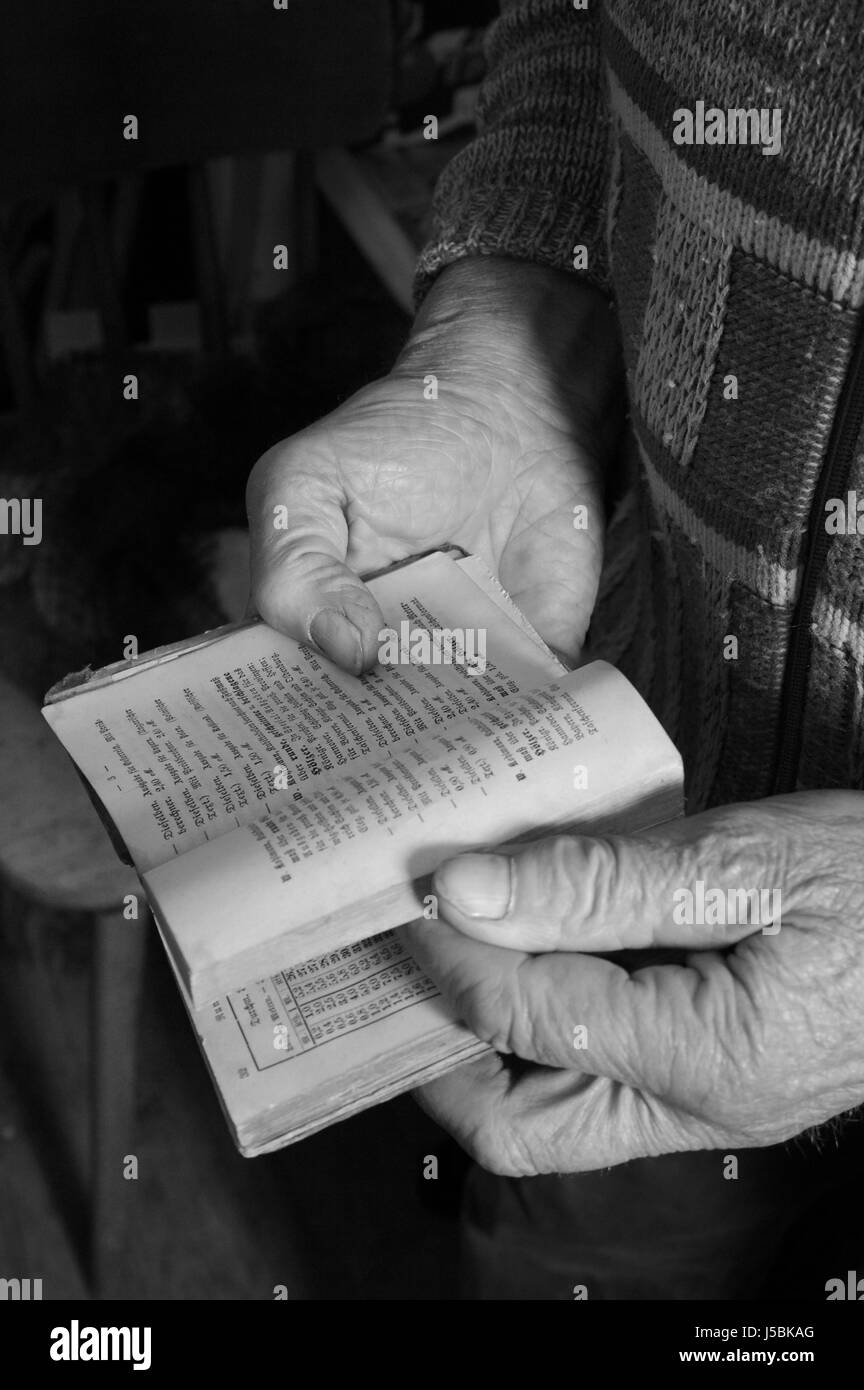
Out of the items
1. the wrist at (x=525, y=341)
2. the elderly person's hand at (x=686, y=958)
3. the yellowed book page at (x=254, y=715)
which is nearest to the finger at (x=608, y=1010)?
the elderly person's hand at (x=686, y=958)

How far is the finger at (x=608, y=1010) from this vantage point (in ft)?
1.88

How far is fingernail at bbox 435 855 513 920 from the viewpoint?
55cm

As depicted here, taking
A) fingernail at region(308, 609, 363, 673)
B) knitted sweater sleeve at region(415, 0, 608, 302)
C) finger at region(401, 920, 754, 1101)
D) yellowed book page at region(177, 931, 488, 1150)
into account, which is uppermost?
knitted sweater sleeve at region(415, 0, 608, 302)

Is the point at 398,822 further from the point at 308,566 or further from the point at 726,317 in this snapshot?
the point at 726,317

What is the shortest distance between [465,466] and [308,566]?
18 centimetres

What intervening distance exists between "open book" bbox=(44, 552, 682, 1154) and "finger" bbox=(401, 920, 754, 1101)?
4 centimetres

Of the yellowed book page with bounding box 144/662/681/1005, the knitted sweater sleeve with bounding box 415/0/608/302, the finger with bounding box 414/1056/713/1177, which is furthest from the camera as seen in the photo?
the knitted sweater sleeve with bounding box 415/0/608/302

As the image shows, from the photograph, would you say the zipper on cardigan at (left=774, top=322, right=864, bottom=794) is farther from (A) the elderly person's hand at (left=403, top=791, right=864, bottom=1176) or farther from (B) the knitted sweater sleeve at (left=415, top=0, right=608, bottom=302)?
(B) the knitted sweater sleeve at (left=415, top=0, right=608, bottom=302)

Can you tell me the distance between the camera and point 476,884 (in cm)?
55

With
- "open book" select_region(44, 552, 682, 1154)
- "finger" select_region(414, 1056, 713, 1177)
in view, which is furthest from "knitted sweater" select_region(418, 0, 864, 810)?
"finger" select_region(414, 1056, 713, 1177)

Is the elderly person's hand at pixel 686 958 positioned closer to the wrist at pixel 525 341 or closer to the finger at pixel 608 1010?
the finger at pixel 608 1010

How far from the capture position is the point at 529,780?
0.60 m

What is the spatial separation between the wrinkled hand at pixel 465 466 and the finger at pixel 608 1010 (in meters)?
0.19
